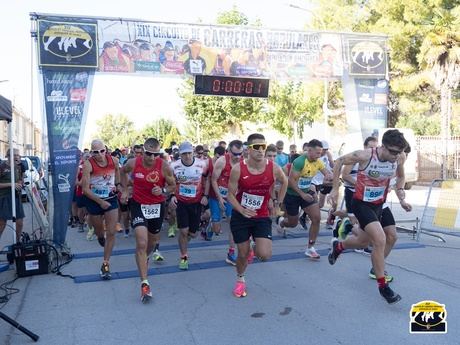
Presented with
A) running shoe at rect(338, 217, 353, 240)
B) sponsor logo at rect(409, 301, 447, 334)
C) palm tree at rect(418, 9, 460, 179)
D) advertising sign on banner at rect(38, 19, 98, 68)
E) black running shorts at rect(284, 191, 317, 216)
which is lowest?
sponsor logo at rect(409, 301, 447, 334)

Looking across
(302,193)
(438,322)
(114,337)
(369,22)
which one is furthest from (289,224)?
(369,22)

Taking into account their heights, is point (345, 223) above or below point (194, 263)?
above

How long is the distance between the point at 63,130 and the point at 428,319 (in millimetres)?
6881

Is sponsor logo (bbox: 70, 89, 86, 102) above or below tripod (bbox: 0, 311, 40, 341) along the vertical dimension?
above

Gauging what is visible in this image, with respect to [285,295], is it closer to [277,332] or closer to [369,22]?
[277,332]

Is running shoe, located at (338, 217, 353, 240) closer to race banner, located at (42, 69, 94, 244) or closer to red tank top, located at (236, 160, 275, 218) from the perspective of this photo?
red tank top, located at (236, 160, 275, 218)

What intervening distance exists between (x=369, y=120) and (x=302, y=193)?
4.34 metres

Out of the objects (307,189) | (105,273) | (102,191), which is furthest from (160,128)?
(105,273)

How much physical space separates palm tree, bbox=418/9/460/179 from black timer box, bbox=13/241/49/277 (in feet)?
64.9

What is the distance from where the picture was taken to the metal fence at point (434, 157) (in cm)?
2284

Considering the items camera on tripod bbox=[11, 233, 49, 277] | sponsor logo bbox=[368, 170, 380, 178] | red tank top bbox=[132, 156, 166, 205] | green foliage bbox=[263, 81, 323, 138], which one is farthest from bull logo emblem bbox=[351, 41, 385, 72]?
green foliage bbox=[263, 81, 323, 138]

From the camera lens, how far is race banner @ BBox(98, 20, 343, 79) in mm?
9078

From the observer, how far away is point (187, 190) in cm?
736

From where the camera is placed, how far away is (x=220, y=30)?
966cm
